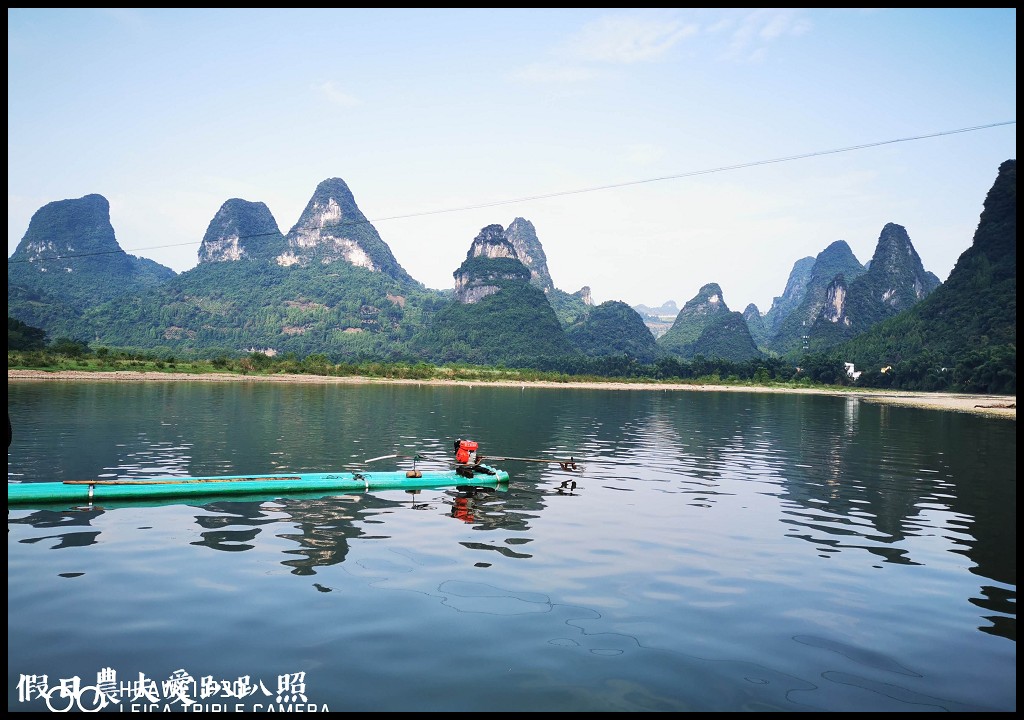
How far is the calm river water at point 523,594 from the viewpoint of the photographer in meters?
7.16

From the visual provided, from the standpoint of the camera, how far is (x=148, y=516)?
1425 centimetres

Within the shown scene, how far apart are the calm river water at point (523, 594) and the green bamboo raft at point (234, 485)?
0.33 metres

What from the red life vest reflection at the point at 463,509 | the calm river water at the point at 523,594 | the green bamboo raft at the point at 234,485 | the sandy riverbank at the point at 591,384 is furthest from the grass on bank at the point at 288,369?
the calm river water at the point at 523,594

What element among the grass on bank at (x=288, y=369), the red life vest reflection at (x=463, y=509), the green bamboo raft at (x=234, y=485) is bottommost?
the red life vest reflection at (x=463, y=509)

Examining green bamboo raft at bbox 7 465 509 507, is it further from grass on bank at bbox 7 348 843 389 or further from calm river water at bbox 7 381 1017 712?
grass on bank at bbox 7 348 843 389

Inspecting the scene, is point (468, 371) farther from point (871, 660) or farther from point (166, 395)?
point (871, 660)

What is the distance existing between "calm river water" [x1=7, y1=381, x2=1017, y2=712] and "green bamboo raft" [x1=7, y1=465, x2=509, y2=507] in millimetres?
329

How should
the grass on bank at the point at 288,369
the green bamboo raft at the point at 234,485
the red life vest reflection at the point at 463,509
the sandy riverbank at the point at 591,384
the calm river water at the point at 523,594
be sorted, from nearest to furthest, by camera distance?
the calm river water at the point at 523,594, the green bamboo raft at the point at 234,485, the red life vest reflection at the point at 463,509, the sandy riverbank at the point at 591,384, the grass on bank at the point at 288,369

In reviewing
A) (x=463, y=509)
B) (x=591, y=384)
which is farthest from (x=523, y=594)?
(x=591, y=384)

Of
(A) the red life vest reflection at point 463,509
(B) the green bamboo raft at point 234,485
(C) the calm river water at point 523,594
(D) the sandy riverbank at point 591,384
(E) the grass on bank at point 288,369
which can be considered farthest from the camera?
(E) the grass on bank at point 288,369

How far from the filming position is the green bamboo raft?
14.5 metres

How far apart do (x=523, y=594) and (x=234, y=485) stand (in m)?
8.70

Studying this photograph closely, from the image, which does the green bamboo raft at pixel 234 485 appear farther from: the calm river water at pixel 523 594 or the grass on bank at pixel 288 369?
the grass on bank at pixel 288 369


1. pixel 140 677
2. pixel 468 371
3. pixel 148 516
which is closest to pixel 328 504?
pixel 148 516
